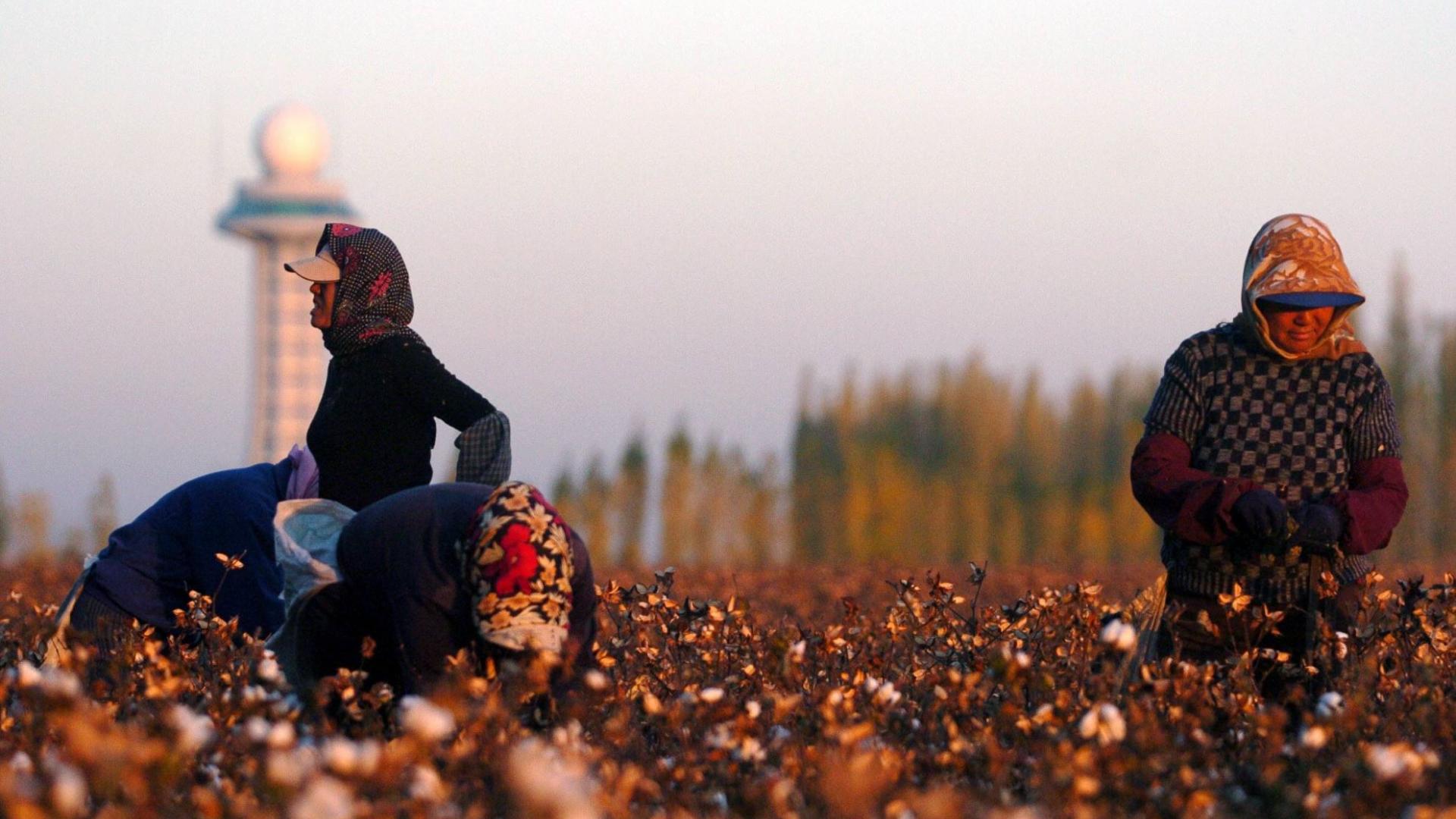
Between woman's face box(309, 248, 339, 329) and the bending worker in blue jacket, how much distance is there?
Result: 0.43m

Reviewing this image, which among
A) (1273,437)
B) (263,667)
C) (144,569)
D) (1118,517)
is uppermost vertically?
(1273,437)

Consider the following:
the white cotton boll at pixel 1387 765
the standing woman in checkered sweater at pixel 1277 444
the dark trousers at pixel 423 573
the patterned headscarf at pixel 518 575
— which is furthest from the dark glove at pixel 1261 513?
the dark trousers at pixel 423 573

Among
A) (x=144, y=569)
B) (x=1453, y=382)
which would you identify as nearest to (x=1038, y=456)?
(x=1453, y=382)

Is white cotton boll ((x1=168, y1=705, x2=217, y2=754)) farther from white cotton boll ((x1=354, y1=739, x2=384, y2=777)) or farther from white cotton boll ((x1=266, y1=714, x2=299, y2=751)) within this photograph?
white cotton boll ((x1=354, y1=739, x2=384, y2=777))

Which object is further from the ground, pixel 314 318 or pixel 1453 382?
pixel 314 318

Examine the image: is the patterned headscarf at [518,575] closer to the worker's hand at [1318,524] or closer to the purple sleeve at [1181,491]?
the purple sleeve at [1181,491]

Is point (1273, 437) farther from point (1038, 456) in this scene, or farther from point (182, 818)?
point (1038, 456)

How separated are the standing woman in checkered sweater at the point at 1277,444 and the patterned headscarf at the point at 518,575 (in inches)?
75.2

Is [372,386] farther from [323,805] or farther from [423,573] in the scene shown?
[323,805]

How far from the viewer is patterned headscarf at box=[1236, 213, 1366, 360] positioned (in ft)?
18.7

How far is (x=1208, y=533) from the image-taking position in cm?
566

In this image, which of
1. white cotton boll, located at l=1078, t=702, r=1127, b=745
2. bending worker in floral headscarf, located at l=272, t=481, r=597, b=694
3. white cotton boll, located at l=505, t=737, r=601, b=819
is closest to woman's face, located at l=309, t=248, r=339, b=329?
bending worker in floral headscarf, located at l=272, t=481, r=597, b=694

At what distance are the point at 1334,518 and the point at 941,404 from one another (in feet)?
166

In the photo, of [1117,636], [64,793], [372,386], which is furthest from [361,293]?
[64,793]
